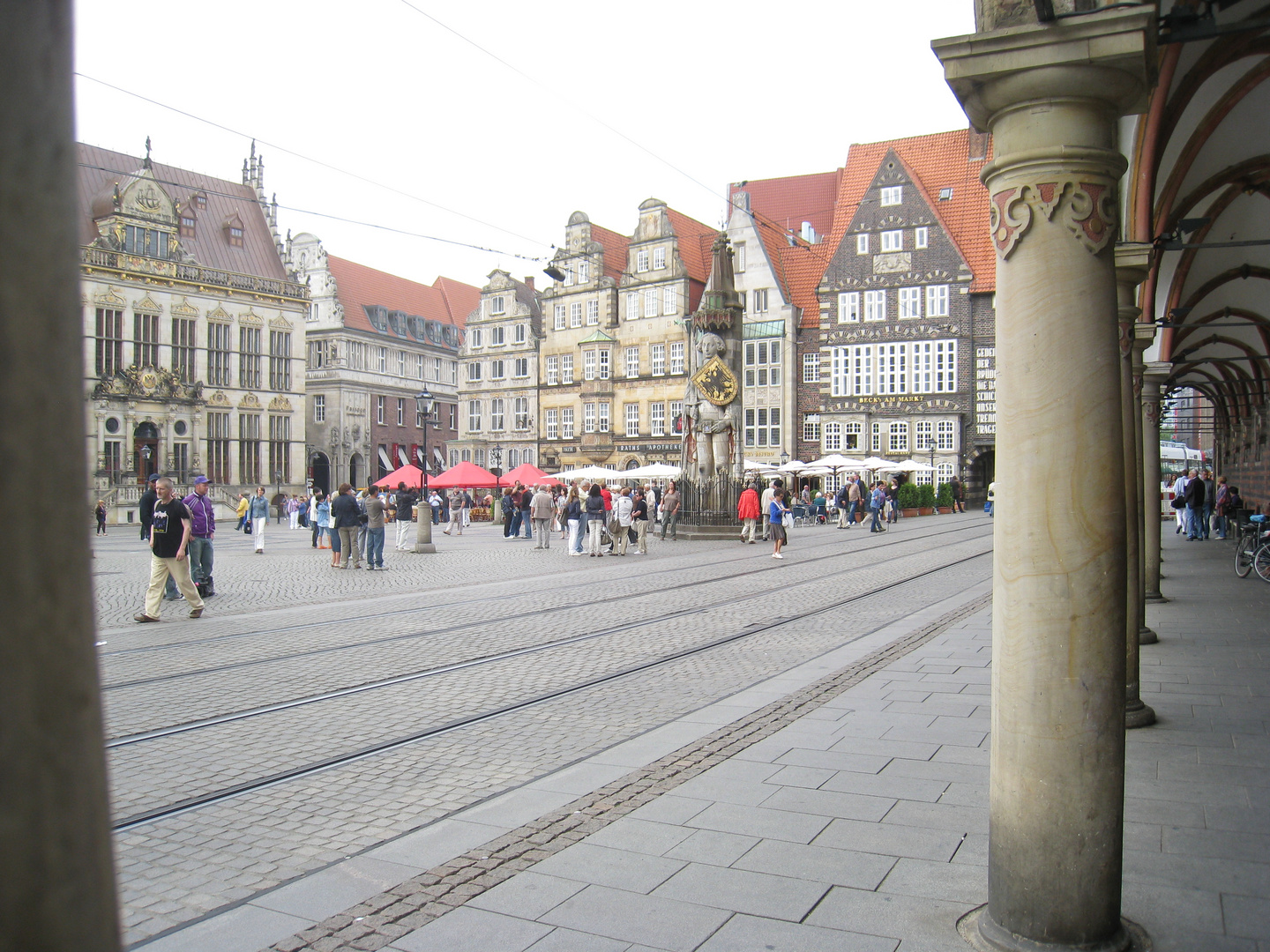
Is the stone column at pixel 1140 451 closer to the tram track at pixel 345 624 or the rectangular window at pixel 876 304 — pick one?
the tram track at pixel 345 624

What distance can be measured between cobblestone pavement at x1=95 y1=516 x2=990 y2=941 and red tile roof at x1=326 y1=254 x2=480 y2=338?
172 feet

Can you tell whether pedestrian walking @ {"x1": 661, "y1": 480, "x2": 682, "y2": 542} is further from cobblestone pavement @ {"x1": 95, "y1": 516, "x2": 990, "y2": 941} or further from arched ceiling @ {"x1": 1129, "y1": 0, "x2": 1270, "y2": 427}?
arched ceiling @ {"x1": 1129, "y1": 0, "x2": 1270, "y2": 427}

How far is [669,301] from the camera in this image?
54281 mm

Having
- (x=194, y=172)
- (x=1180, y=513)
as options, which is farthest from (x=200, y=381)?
(x=1180, y=513)

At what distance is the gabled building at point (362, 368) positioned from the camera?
6688 centimetres

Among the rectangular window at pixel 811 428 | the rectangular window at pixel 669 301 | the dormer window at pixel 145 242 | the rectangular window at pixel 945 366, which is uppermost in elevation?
the dormer window at pixel 145 242

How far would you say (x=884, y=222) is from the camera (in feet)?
163

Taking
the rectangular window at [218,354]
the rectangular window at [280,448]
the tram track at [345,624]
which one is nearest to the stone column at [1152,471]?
the tram track at [345,624]

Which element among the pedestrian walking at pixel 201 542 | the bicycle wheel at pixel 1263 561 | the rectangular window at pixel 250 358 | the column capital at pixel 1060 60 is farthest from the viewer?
the rectangular window at pixel 250 358

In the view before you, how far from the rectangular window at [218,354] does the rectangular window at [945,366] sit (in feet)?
122

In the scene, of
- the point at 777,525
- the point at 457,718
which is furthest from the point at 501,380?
the point at 457,718

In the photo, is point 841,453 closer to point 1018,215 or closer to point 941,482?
point 941,482

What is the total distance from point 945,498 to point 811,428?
29.1 feet

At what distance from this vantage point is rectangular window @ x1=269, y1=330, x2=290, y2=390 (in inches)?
2218
